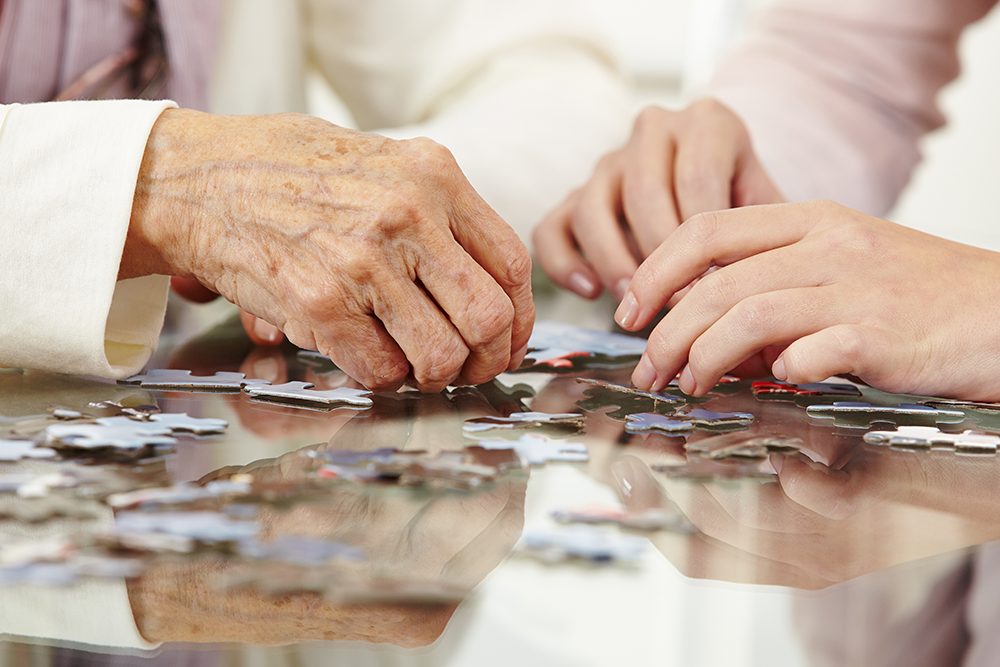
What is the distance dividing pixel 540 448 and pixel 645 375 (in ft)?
0.75

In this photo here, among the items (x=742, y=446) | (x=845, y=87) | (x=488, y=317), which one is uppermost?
(x=845, y=87)

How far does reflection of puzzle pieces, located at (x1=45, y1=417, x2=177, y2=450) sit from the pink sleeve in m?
1.35

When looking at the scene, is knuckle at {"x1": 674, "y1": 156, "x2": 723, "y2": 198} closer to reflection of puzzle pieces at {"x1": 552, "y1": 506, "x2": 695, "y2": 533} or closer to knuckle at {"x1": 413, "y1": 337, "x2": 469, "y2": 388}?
knuckle at {"x1": 413, "y1": 337, "x2": 469, "y2": 388}

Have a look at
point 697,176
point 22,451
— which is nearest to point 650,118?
point 697,176

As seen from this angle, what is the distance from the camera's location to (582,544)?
1.57 ft

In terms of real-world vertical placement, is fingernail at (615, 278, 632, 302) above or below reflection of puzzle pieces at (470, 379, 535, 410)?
above

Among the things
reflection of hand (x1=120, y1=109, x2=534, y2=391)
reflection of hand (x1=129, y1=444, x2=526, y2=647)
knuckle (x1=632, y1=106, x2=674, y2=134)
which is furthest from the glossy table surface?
knuckle (x1=632, y1=106, x2=674, y2=134)

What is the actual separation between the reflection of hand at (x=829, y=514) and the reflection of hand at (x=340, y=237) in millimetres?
239

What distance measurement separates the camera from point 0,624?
395 mm

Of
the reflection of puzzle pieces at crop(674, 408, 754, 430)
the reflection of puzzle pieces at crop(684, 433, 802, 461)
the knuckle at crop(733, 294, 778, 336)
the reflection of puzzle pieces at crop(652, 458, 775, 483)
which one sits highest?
the knuckle at crop(733, 294, 778, 336)

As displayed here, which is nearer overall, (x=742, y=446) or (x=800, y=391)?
(x=742, y=446)

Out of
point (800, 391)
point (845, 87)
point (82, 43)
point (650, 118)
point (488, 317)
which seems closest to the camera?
point (488, 317)

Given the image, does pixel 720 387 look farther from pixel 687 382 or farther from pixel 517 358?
pixel 517 358

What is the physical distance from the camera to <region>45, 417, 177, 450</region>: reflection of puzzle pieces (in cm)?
60
